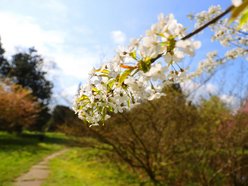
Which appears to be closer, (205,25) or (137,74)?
(205,25)

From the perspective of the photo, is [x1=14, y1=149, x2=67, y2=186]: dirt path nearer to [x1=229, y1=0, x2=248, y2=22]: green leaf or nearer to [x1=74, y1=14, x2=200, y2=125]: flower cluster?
[x1=74, y1=14, x2=200, y2=125]: flower cluster

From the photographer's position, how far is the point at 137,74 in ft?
4.01

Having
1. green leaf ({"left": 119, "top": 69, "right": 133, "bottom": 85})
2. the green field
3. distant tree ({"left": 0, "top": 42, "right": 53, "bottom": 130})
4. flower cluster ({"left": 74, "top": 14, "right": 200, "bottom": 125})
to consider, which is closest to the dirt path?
the green field

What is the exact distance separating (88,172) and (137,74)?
10954 millimetres

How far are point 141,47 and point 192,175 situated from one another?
8.39m

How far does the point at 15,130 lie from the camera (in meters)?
29.5

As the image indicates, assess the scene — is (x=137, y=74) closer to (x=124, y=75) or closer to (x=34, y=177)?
(x=124, y=75)

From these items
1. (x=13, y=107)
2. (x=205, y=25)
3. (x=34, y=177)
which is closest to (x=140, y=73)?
(x=205, y=25)

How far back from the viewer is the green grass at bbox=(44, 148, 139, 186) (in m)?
10.00

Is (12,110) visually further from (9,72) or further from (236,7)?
(236,7)

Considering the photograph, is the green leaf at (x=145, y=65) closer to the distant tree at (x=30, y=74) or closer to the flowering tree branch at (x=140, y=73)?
the flowering tree branch at (x=140, y=73)

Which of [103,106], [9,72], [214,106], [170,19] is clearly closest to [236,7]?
[170,19]

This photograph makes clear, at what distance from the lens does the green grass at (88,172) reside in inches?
394

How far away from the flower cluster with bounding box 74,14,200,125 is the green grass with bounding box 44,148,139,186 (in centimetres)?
824
